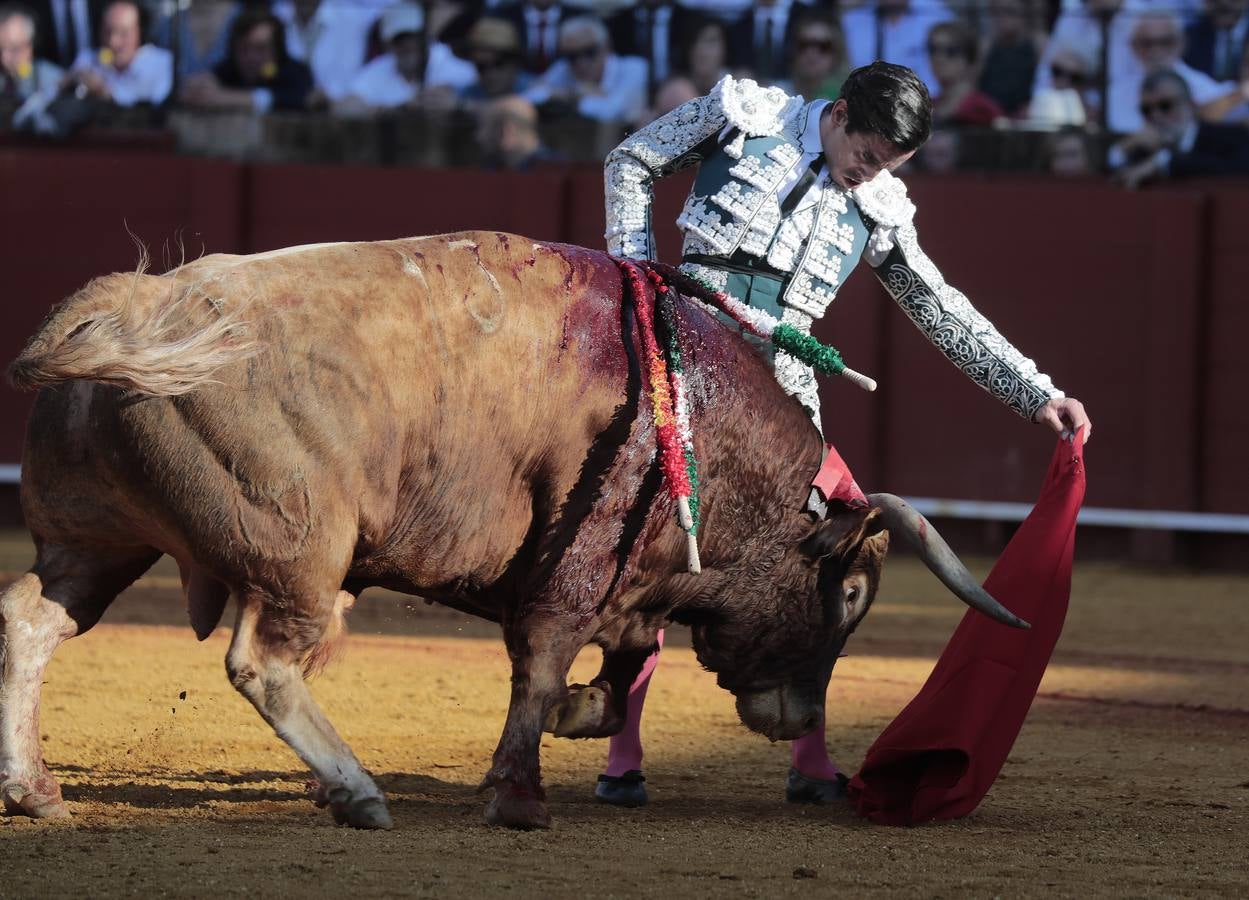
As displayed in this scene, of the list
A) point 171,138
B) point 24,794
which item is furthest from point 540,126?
point 24,794

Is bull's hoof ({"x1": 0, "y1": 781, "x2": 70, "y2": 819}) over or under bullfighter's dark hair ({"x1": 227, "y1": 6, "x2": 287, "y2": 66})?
under

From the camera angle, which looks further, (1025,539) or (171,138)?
(171,138)

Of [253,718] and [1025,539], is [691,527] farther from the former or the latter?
[253,718]

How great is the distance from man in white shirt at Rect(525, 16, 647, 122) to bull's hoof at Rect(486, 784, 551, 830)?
5565 mm

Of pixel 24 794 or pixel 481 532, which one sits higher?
pixel 481 532

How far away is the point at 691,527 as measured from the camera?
3.14 meters

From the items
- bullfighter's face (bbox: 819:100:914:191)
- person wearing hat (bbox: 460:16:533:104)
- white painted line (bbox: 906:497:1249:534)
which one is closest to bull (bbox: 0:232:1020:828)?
bullfighter's face (bbox: 819:100:914:191)

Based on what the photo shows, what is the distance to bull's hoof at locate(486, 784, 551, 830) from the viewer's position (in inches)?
120

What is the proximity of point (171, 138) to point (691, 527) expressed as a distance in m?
5.90

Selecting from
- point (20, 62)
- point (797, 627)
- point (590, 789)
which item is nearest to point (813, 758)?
point (797, 627)

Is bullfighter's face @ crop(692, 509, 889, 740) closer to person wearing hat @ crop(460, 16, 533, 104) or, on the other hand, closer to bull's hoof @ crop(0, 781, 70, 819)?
bull's hoof @ crop(0, 781, 70, 819)

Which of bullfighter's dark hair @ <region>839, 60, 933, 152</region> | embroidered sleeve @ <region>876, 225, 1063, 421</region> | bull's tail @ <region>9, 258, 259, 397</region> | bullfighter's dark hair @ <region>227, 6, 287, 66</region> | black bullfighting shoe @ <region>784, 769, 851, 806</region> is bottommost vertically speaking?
black bullfighting shoe @ <region>784, 769, 851, 806</region>

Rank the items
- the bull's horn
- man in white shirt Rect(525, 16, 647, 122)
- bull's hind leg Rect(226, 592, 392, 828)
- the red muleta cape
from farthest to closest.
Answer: man in white shirt Rect(525, 16, 647, 122), the red muleta cape, the bull's horn, bull's hind leg Rect(226, 592, 392, 828)

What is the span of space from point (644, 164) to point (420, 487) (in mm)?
780
